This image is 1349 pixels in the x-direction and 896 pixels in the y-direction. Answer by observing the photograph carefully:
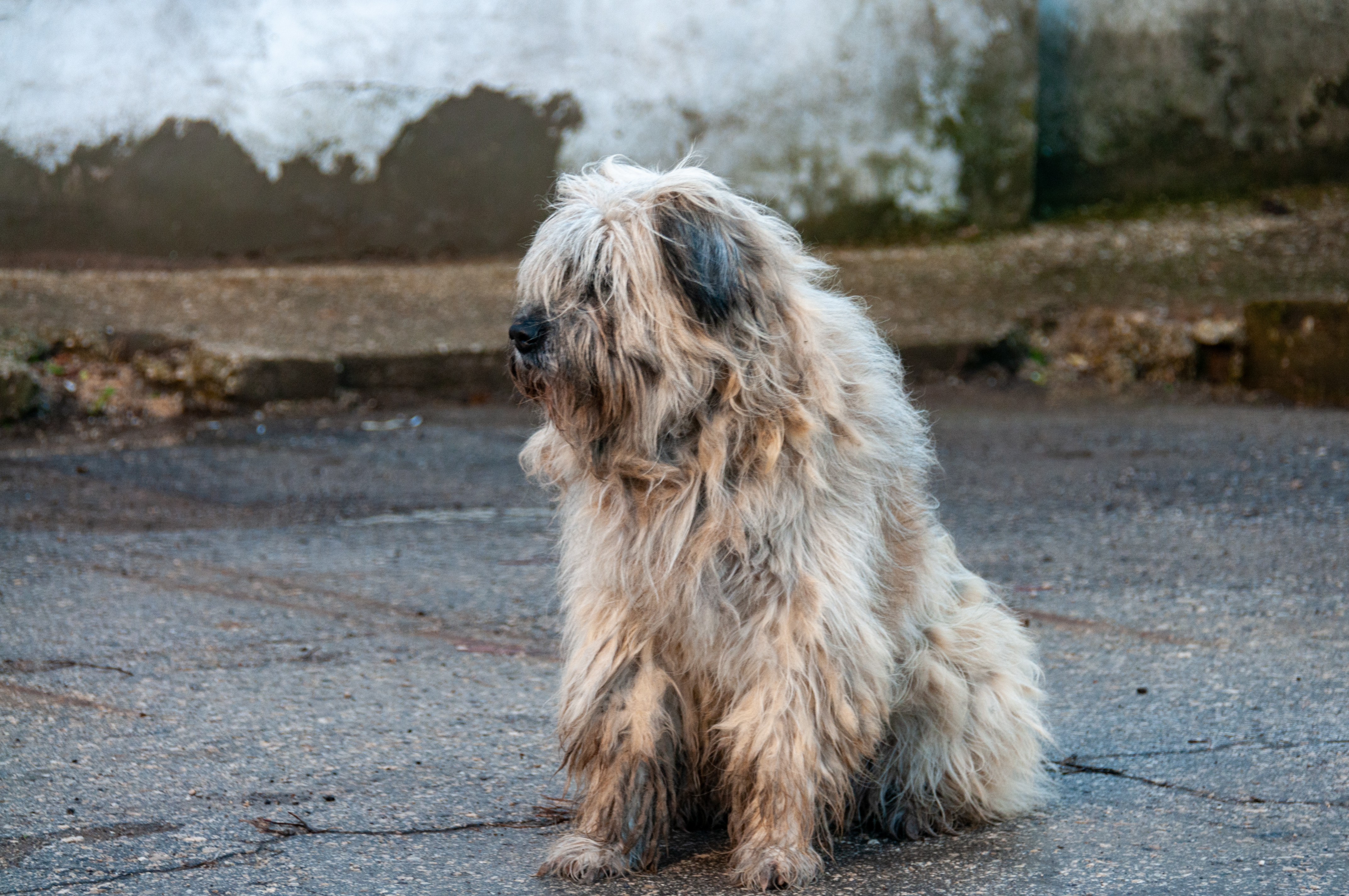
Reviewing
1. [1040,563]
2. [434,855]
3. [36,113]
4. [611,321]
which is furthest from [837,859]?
[36,113]

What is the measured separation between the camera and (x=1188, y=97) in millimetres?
10820

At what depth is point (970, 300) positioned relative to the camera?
33.0ft

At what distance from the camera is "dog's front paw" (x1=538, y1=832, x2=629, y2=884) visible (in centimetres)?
302

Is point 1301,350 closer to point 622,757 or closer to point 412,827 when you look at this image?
→ point 622,757

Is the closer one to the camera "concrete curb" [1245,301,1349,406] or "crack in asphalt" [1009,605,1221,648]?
"crack in asphalt" [1009,605,1221,648]

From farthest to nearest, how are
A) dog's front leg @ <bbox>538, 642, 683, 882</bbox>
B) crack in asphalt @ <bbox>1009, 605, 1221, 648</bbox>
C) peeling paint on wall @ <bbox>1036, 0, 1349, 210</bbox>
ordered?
peeling paint on wall @ <bbox>1036, 0, 1349, 210</bbox> → crack in asphalt @ <bbox>1009, 605, 1221, 648</bbox> → dog's front leg @ <bbox>538, 642, 683, 882</bbox>

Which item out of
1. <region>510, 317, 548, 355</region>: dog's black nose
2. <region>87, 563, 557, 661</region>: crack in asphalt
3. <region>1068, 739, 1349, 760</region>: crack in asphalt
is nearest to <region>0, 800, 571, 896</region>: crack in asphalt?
<region>510, 317, 548, 355</region>: dog's black nose

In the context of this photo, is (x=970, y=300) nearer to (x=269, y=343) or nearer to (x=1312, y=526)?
(x=1312, y=526)

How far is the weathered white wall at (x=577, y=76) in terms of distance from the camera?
9.59 metres

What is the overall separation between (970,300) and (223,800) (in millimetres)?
7625

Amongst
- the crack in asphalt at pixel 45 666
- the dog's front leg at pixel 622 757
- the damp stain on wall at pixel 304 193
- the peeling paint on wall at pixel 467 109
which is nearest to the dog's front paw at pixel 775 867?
the dog's front leg at pixel 622 757

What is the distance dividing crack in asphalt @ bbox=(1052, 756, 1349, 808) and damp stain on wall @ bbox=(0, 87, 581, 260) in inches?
280

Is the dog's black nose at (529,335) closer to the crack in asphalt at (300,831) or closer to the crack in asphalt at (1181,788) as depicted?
the crack in asphalt at (300,831)

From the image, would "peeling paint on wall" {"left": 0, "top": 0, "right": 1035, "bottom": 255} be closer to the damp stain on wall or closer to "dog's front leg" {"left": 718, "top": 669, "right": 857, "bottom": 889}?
the damp stain on wall
